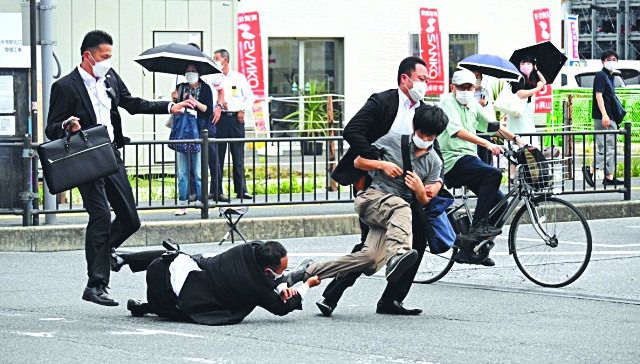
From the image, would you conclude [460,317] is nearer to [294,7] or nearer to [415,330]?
[415,330]

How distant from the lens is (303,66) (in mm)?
28125

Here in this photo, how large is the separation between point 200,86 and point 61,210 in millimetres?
2790

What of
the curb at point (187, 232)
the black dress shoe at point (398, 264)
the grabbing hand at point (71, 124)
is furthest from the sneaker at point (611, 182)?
the grabbing hand at point (71, 124)

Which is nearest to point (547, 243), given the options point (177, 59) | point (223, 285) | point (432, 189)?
point (432, 189)

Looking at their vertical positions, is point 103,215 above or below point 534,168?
below

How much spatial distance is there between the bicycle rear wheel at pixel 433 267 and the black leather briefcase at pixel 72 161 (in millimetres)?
3126

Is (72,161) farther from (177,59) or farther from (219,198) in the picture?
(177,59)

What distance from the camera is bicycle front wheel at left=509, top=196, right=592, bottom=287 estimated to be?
33.4 ft

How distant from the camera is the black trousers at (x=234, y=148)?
14898 mm

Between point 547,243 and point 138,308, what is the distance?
3.45 metres

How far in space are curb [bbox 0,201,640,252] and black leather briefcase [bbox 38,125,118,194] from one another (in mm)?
4413

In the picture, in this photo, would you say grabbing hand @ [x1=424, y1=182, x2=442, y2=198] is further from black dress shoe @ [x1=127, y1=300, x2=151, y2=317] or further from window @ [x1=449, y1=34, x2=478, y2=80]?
window @ [x1=449, y1=34, x2=478, y2=80]

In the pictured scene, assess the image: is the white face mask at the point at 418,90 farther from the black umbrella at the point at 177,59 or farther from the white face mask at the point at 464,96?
the black umbrella at the point at 177,59

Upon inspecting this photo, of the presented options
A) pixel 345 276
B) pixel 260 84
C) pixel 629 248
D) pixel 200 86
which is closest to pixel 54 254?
pixel 200 86
